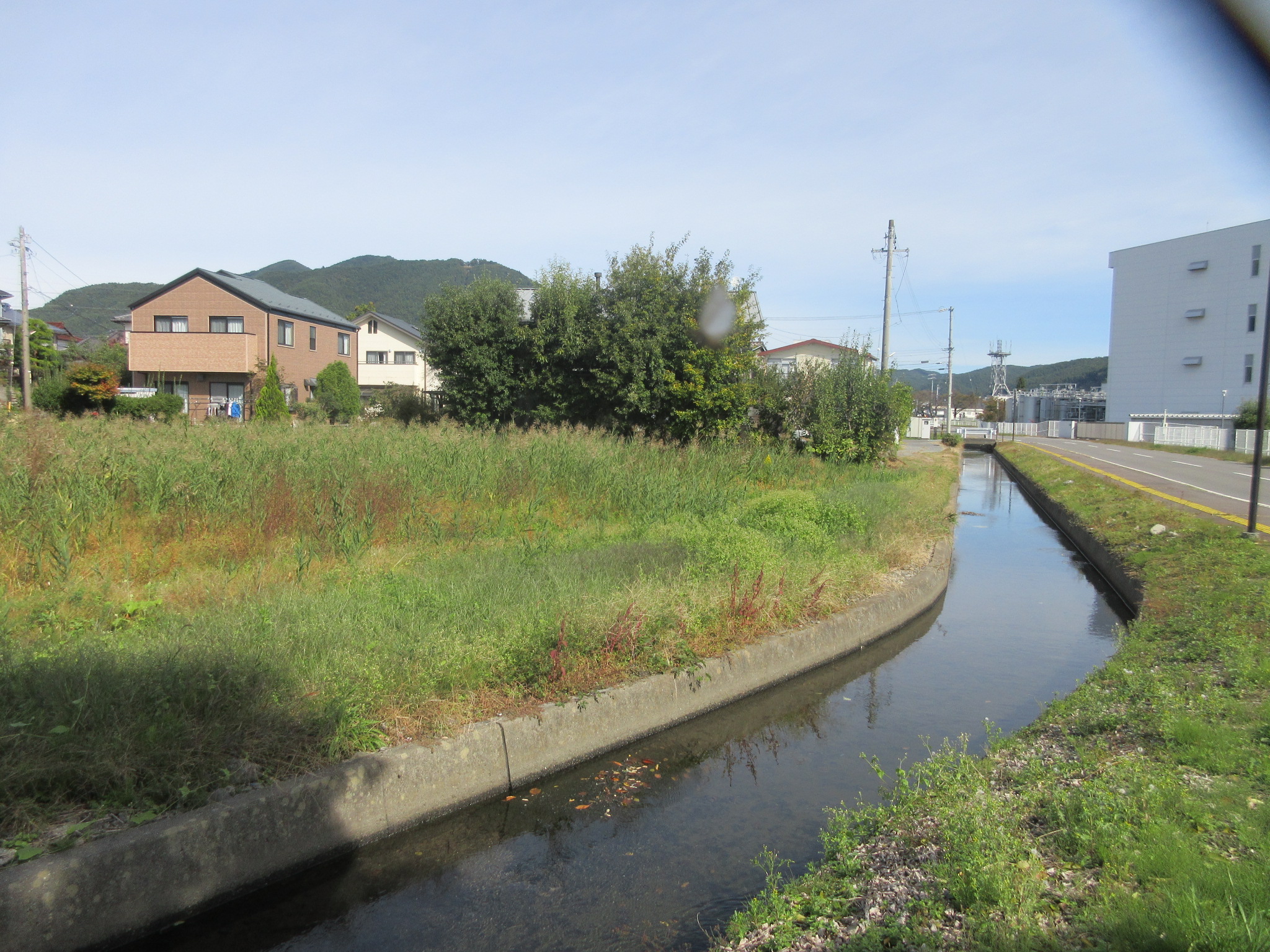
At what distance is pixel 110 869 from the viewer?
12.0 feet

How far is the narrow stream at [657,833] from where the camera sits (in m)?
4.04

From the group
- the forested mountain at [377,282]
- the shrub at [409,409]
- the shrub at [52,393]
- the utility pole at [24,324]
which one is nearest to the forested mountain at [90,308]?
the forested mountain at [377,282]

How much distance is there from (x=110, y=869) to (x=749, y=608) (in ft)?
17.8

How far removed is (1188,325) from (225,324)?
66437 mm

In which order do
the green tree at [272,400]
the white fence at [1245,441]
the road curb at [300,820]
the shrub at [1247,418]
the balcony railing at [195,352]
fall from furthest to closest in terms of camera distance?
the shrub at [1247,418], the white fence at [1245,441], the balcony railing at [195,352], the green tree at [272,400], the road curb at [300,820]

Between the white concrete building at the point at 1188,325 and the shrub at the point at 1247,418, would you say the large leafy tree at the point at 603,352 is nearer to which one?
the shrub at the point at 1247,418

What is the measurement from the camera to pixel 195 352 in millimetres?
35219

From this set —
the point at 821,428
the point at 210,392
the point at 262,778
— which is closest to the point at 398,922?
the point at 262,778

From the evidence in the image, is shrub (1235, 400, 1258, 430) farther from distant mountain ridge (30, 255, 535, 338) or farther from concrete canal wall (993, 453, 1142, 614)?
distant mountain ridge (30, 255, 535, 338)

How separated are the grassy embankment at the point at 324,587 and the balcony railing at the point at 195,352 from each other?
2460 cm

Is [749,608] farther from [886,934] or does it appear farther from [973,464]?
[973,464]

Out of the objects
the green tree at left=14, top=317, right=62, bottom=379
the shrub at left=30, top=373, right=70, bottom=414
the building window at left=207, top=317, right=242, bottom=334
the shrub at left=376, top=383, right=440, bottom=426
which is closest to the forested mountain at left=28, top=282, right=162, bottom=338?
the green tree at left=14, top=317, right=62, bottom=379

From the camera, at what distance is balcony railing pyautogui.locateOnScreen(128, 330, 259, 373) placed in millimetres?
35125

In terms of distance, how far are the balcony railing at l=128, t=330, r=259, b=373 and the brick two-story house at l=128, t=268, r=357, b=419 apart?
3 cm
